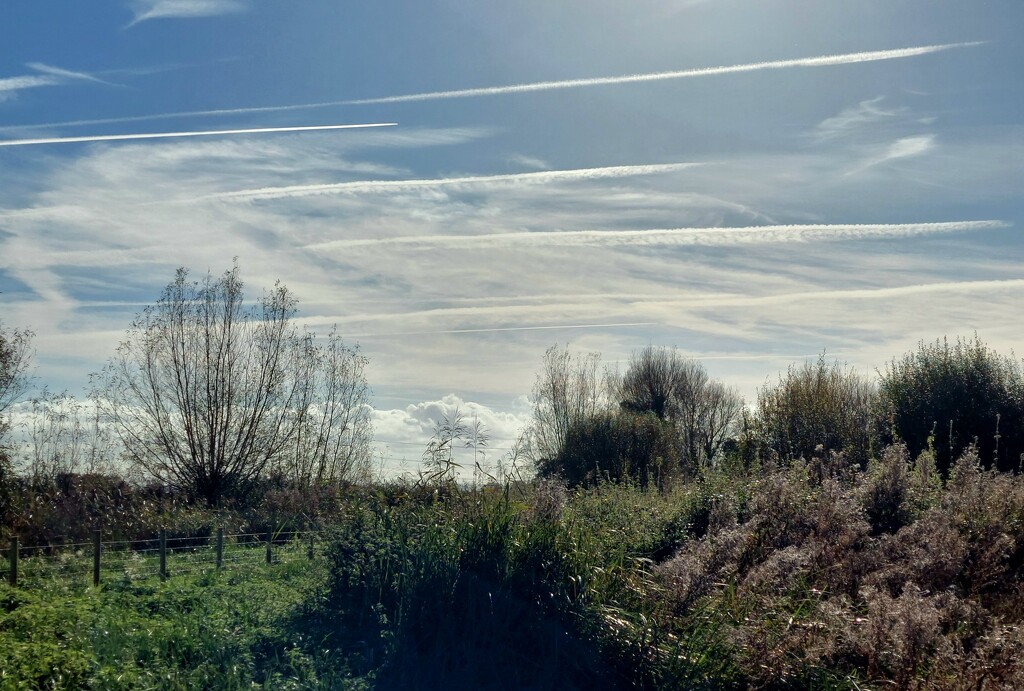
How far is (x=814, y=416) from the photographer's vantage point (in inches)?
774

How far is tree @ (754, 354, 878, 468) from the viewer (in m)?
18.7

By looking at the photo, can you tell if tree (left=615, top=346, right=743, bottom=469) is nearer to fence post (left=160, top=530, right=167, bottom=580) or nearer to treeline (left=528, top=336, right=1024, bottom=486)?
treeline (left=528, top=336, right=1024, bottom=486)

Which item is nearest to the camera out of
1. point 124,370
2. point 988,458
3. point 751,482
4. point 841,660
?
point 841,660

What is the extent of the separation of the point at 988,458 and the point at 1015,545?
9.82 metres

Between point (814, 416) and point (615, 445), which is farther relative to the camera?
point (615, 445)

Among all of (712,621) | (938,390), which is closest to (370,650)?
(712,621)

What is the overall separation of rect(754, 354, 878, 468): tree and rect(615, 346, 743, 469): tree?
1219 centimetres

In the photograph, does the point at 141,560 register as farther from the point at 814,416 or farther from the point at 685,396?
the point at 685,396

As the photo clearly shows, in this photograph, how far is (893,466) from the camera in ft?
37.2

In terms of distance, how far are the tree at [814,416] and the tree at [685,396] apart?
1219 cm

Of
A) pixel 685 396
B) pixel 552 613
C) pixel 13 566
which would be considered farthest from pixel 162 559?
pixel 685 396

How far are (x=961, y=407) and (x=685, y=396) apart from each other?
56.3 ft

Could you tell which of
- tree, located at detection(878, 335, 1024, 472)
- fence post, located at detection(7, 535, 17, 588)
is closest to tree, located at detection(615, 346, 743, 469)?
tree, located at detection(878, 335, 1024, 472)

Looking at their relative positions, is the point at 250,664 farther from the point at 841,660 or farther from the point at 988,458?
the point at 988,458
